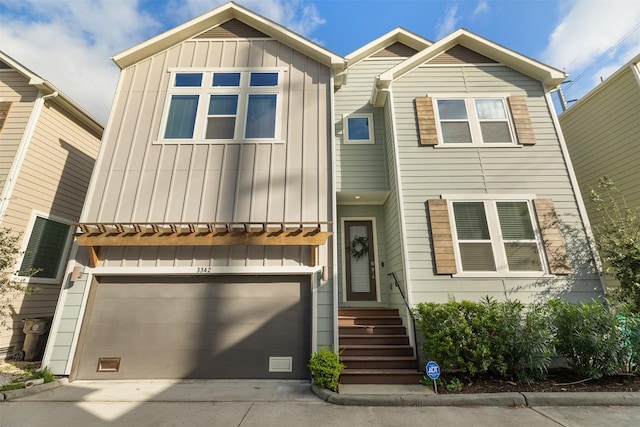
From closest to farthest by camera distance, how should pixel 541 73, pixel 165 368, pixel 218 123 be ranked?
pixel 165 368 < pixel 218 123 < pixel 541 73

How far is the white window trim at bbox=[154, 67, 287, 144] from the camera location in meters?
5.99

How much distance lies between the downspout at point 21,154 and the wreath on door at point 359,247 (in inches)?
308

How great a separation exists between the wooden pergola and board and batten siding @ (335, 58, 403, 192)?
2327 mm

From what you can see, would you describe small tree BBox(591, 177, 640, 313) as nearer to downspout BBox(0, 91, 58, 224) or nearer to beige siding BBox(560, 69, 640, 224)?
beige siding BBox(560, 69, 640, 224)

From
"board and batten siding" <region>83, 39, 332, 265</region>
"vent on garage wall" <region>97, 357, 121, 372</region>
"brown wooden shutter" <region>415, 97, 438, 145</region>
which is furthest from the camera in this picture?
"brown wooden shutter" <region>415, 97, 438, 145</region>

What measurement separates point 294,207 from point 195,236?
1.91 meters

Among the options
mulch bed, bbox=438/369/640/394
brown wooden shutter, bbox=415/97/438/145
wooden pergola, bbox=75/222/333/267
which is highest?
brown wooden shutter, bbox=415/97/438/145

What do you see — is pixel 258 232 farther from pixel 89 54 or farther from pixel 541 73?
pixel 89 54

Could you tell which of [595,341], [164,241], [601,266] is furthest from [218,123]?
[601,266]

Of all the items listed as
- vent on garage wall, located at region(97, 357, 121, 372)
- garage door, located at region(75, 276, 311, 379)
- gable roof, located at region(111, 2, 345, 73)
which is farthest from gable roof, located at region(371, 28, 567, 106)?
vent on garage wall, located at region(97, 357, 121, 372)

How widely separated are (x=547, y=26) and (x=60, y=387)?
14.2m

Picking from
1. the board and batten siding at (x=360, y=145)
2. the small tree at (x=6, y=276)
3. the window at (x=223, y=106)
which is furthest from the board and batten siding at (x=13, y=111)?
the board and batten siding at (x=360, y=145)

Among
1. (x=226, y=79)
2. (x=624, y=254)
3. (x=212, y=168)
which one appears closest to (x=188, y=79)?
(x=226, y=79)

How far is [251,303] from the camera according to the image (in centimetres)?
508
